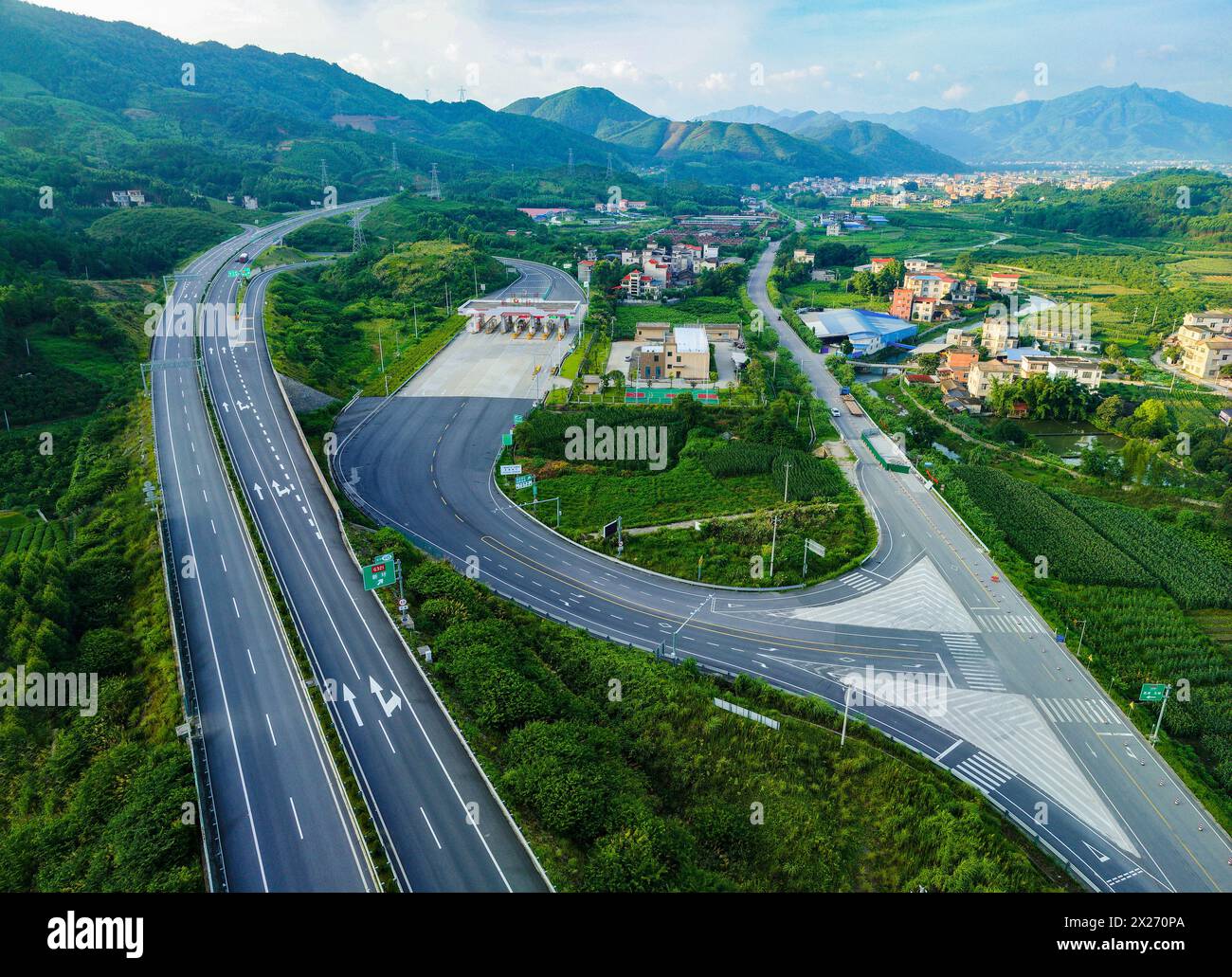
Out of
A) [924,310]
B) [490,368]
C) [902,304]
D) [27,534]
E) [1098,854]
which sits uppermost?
[902,304]

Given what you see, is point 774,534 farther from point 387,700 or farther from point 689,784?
point 387,700

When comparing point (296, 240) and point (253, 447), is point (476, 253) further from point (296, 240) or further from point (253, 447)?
point (253, 447)

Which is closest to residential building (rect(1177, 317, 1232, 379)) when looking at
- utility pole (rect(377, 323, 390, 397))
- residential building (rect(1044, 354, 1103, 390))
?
residential building (rect(1044, 354, 1103, 390))

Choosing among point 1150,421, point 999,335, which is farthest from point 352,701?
point 999,335

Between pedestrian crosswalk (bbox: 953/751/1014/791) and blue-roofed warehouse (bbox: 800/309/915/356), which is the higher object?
blue-roofed warehouse (bbox: 800/309/915/356)

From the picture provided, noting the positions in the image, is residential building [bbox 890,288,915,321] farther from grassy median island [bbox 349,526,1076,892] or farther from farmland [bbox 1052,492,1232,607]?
grassy median island [bbox 349,526,1076,892]

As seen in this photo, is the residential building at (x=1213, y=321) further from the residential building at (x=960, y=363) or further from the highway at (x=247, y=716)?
the highway at (x=247, y=716)
